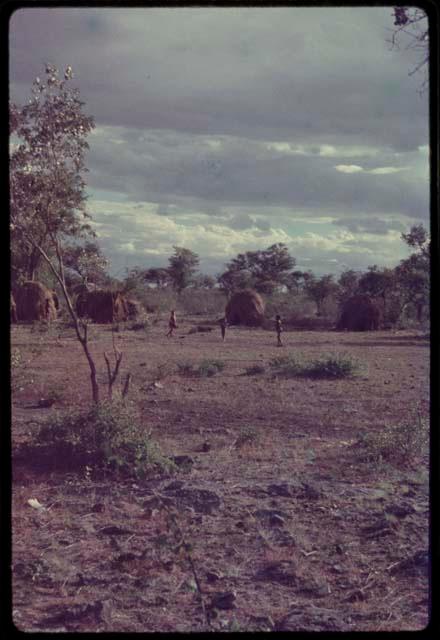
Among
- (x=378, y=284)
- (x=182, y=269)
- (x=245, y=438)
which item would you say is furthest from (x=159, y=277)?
(x=245, y=438)

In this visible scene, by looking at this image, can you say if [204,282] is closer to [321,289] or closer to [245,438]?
[321,289]

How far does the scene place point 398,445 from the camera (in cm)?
738

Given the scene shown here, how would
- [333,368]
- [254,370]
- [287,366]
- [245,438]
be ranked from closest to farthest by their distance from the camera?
[245,438] → [333,368] → [254,370] → [287,366]

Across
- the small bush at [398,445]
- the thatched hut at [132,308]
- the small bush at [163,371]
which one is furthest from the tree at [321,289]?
the small bush at [398,445]

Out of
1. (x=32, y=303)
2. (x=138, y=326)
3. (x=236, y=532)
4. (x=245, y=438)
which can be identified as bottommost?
(x=236, y=532)

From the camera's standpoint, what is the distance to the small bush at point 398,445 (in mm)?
7277

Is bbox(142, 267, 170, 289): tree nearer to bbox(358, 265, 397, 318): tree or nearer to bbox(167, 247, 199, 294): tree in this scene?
bbox(167, 247, 199, 294): tree

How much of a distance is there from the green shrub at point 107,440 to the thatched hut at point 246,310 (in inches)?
930

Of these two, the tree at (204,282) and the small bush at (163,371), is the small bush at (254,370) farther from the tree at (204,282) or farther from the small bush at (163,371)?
the tree at (204,282)

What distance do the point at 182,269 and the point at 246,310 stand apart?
21501mm

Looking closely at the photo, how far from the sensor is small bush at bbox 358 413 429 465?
7.28 m

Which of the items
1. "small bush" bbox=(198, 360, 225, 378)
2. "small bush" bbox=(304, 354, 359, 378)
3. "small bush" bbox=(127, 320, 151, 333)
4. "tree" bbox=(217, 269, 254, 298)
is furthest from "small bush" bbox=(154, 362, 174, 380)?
"tree" bbox=(217, 269, 254, 298)
